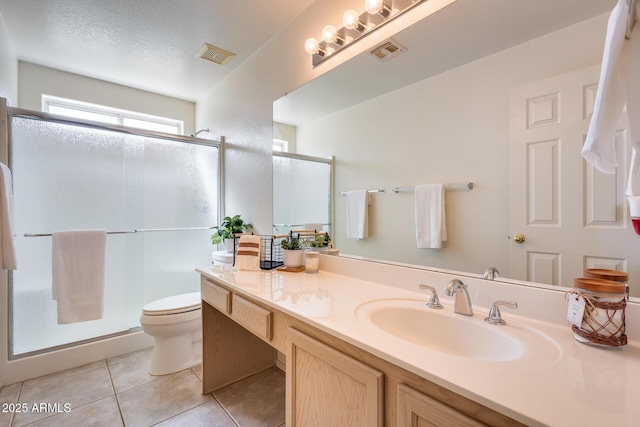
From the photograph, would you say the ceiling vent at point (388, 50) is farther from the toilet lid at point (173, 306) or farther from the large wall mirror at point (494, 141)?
the toilet lid at point (173, 306)

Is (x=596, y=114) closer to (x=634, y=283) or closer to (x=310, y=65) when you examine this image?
(x=634, y=283)

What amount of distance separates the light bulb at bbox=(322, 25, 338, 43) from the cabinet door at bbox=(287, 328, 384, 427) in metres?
1.50

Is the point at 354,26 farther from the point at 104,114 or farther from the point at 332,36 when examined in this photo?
the point at 104,114

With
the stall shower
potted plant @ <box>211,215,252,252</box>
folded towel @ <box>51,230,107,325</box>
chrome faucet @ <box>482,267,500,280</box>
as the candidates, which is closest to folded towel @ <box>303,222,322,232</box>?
potted plant @ <box>211,215,252,252</box>

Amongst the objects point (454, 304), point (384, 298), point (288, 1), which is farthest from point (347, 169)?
point (288, 1)

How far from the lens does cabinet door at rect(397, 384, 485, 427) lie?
0.57 m

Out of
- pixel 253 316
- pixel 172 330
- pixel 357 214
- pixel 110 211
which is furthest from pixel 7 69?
pixel 357 214

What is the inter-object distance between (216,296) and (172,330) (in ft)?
2.18

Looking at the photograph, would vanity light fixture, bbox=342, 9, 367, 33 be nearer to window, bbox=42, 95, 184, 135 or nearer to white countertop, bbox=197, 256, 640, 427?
white countertop, bbox=197, 256, 640, 427

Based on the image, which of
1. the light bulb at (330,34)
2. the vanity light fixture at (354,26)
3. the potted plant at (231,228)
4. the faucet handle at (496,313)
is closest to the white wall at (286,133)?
the vanity light fixture at (354,26)

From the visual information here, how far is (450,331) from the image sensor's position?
0.96 metres

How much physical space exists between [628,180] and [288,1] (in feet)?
6.14

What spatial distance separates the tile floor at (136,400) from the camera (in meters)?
1.54

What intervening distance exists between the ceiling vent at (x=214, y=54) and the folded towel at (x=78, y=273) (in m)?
1.56
